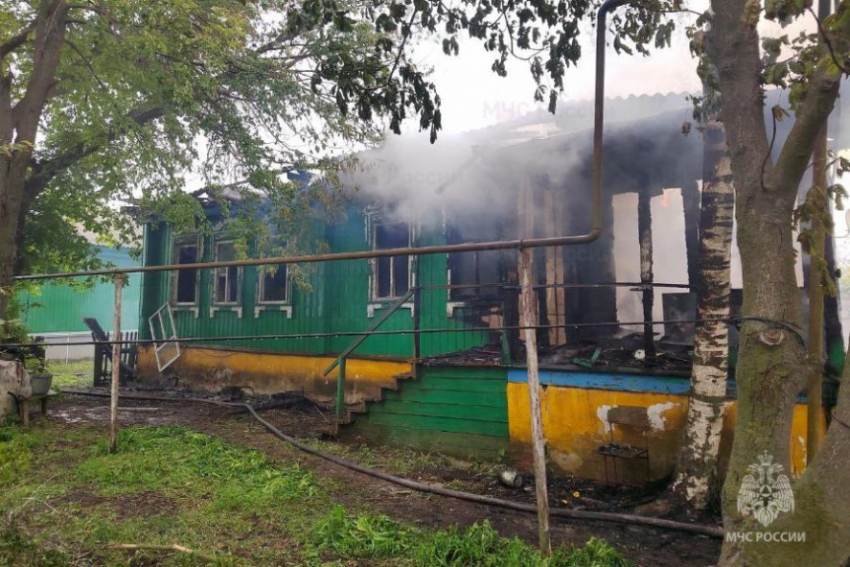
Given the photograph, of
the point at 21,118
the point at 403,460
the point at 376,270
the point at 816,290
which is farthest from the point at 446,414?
the point at 21,118

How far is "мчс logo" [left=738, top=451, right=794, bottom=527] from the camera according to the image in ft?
7.35

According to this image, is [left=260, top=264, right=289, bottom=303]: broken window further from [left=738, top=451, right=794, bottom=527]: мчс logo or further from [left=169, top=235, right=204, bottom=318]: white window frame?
[left=738, top=451, right=794, bottom=527]: мчс logo

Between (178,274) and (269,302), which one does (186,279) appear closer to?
(178,274)

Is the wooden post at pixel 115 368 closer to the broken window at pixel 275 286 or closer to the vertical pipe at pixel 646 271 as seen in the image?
the broken window at pixel 275 286

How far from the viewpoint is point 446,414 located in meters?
7.49

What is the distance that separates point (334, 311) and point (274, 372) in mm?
2234

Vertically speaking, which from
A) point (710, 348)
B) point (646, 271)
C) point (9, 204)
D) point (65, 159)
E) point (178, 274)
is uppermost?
point (65, 159)

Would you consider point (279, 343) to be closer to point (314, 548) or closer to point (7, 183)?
point (7, 183)

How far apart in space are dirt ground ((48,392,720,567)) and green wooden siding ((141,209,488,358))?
7.30ft

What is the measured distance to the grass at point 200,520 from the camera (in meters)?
3.85

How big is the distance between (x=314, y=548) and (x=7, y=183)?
8915mm

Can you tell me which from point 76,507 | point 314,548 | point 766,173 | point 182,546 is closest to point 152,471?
point 76,507

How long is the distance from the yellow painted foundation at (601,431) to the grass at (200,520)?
2303 mm

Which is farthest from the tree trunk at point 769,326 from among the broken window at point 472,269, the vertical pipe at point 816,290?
the broken window at point 472,269
